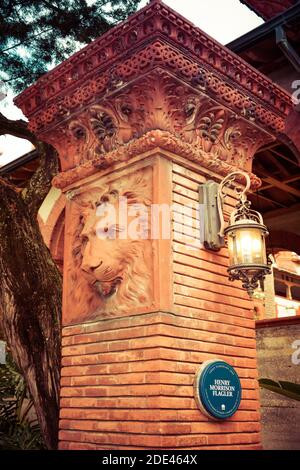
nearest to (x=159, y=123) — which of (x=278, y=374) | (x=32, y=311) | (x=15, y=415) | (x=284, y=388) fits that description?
(x=32, y=311)

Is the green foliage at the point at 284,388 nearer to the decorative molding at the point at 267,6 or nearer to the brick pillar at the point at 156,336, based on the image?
the brick pillar at the point at 156,336

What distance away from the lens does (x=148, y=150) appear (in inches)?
171

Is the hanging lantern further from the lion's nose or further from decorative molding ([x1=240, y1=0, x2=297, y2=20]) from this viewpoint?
decorative molding ([x1=240, y1=0, x2=297, y2=20])

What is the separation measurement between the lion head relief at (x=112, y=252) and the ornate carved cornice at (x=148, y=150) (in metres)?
0.17

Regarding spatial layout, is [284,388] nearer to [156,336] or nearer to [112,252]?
[156,336]

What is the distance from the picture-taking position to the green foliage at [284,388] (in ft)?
17.5

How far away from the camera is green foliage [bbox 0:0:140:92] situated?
741cm

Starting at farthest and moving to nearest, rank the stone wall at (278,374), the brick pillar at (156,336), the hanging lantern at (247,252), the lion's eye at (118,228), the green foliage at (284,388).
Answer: the stone wall at (278,374) < the green foliage at (284,388) < the lion's eye at (118,228) < the hanging lantern at (247,252) < the brick pillar at (156,336)

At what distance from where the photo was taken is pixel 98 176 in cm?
476

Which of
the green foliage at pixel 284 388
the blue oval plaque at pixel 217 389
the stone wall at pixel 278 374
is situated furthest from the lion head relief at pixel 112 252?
the stone wall at pixel 278 374

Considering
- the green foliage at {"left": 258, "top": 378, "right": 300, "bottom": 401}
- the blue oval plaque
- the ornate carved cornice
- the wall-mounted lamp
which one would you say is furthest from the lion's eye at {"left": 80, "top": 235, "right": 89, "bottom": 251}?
the green foliage at {"left": 258, "top": 378, "right": 300, "bottom": 401}

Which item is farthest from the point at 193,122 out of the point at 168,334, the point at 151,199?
the point at 168,334
